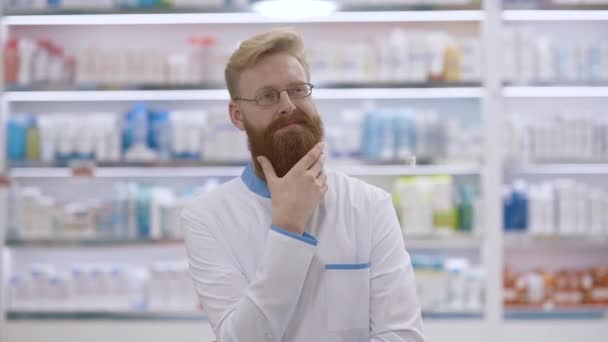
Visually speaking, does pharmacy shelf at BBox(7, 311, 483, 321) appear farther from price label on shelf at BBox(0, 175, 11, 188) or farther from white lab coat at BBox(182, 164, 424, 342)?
white lab coat at BBox(182, 164, 424, 342)

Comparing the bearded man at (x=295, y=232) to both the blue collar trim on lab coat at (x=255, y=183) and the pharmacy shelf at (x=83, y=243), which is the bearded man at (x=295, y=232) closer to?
the blue collar trim on lab coat at (x=255, y=183)

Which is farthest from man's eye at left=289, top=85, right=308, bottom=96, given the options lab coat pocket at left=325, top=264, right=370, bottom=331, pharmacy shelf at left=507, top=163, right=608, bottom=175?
pharmacy shelf at left=507, top=163, right=608, bottom=175

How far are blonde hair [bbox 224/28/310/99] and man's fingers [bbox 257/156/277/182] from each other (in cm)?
20

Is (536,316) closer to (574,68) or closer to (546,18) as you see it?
(574,68)

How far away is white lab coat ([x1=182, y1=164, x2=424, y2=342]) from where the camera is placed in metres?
1.59

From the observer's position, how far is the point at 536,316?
4188 millimetres

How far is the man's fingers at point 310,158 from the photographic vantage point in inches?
66.0

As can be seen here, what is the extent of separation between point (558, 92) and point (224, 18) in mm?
1987

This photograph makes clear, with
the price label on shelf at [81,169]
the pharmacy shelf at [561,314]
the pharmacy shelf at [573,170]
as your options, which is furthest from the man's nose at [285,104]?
the pharmacy shelf at [573,170]

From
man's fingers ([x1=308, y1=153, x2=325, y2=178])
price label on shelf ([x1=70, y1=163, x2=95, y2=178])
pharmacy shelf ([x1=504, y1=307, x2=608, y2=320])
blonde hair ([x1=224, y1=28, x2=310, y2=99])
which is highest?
blonde hair ([x1=224, y1=28, x2=310, y2=99])

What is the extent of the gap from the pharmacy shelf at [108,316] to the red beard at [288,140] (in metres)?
2.54

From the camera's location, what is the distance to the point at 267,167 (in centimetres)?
173

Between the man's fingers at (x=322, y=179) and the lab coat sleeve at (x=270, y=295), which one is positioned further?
the man's fingers at (x=322, y=179)

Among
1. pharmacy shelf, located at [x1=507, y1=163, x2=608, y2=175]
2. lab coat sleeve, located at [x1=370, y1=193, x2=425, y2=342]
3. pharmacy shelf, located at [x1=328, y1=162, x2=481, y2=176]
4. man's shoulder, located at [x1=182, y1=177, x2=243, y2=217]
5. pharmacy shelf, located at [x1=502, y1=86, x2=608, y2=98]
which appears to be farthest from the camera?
pharmacy shelf, located at [x1=507, y1=163, x2=608, y2=175]
